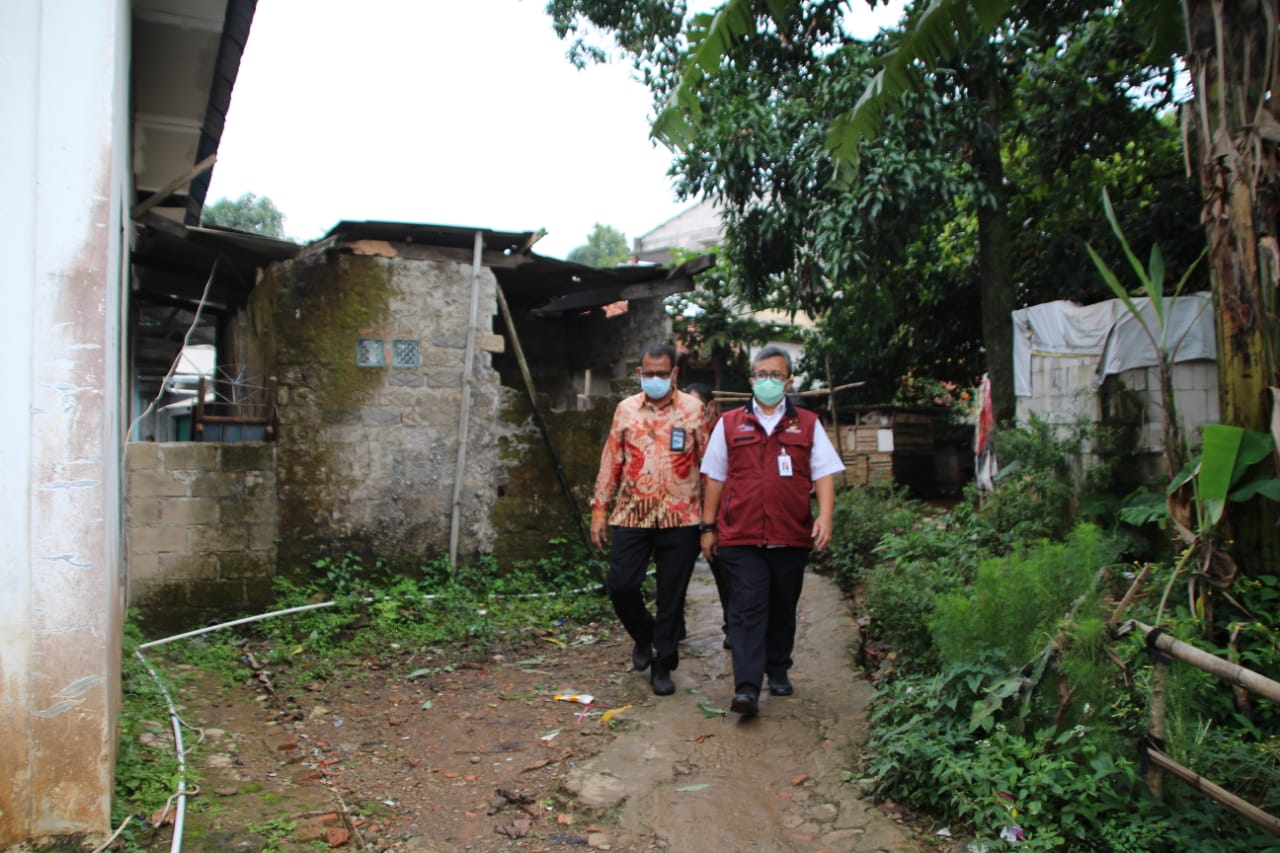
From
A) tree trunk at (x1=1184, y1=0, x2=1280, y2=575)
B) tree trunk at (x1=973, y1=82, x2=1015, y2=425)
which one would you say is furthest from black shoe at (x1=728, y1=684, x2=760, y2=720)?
tree trunk at (x1=973, y1=82, x2=1015, y2=425)

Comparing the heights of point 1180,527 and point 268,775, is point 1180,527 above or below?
→ above

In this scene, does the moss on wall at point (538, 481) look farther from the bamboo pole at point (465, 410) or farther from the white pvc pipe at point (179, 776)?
the white pvc pipe at point (179, 776)

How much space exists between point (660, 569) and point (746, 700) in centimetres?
91

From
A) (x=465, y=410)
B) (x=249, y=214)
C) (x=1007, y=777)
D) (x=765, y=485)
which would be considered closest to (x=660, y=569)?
(x=765, y=485)

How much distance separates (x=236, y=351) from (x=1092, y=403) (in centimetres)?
772

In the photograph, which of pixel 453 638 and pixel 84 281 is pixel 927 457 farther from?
pixel 84 281

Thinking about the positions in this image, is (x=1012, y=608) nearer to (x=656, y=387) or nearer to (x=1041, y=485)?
(x=656, y=387)

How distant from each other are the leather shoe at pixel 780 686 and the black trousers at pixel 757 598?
0.13 meters

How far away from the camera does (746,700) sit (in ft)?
13.4

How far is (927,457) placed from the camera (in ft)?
45.9

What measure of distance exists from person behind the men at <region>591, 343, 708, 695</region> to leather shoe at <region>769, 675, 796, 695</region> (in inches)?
20.4

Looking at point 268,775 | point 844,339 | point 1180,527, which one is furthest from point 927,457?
point 268,775

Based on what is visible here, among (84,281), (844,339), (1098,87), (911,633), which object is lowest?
(911,633)

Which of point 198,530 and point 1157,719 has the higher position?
point 198,530
